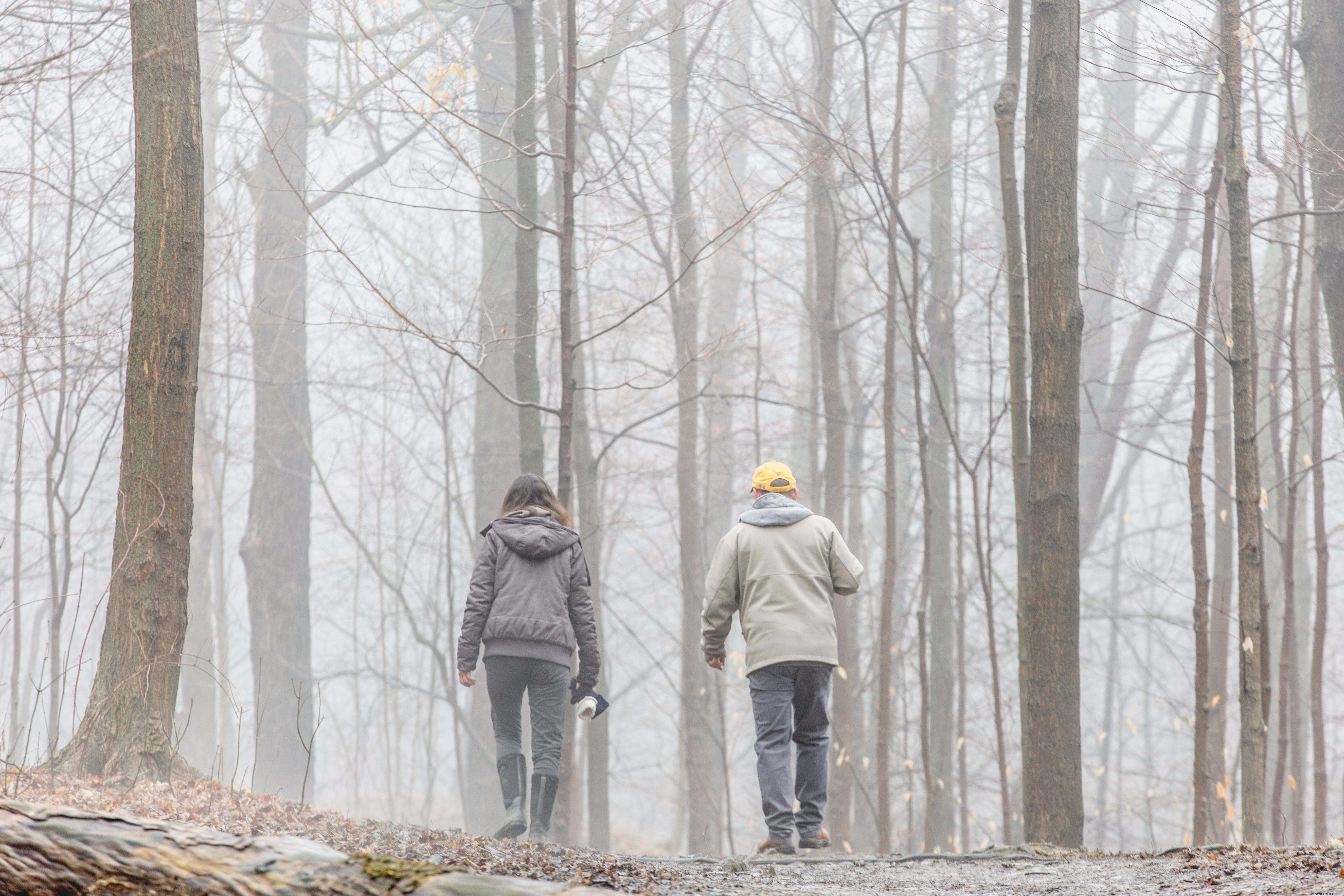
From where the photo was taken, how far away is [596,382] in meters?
17.0

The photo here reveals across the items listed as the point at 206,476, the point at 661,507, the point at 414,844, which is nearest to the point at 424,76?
the point at 414,844

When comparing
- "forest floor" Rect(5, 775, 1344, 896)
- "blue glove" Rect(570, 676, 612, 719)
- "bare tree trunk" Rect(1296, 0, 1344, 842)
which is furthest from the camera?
"bare tree trunk" Rect(1296, 0, 1344, 842)

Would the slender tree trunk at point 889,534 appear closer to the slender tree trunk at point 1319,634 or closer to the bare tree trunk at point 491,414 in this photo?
the slender tree trunk at point 1319,634

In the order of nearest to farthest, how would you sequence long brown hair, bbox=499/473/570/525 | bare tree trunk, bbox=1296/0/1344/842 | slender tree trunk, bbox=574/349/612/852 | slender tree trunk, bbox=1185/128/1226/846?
long brown hair, bbox=499/473/570/525 → slender tree trunk, bbox=1185/128/1226/846 → bare tree trunk, bbox=1296/0/1344/842 → slender tree trunk, bbox=574/349/612/852

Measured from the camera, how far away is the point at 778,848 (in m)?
5.41

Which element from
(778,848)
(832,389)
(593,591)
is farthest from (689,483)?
(778,848)

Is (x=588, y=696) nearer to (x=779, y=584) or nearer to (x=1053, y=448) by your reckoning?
(x=779, y=584)

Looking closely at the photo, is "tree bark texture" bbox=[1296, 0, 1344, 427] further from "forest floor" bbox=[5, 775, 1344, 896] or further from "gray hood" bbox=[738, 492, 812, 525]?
"forest floor" bbox=[5, 775, 1344, 896]

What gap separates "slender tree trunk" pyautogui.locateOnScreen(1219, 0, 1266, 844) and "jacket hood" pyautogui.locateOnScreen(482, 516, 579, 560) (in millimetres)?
3654

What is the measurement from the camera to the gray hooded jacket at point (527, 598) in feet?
18.3

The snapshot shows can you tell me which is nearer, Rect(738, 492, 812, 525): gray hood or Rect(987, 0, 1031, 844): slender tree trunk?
Rect(738, 492, 812, 525): gray hood

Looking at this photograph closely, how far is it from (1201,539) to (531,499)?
4.32m

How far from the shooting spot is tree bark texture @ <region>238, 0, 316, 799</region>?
526 inches

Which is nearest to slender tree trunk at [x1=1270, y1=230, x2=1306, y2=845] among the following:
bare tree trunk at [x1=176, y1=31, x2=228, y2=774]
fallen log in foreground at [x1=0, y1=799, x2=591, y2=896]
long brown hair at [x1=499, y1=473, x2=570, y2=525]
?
long brown hair at [x1=499, y1=473, x2=570, y2=525]
